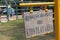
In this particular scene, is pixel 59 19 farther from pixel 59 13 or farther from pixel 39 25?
pixel 39 25

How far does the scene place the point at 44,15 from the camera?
4.58 meters

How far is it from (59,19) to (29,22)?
919 millimetres

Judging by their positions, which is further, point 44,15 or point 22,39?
point 22,39

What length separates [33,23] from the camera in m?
4.34

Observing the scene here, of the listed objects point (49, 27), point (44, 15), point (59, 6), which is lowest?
point (49, 27)

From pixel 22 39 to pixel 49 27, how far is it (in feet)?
7.01

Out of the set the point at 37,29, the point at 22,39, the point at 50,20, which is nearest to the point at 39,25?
the point at 37,29

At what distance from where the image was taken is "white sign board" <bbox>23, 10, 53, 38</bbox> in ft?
14.1

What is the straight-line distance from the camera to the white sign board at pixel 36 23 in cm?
429

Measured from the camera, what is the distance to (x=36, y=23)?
441 cm

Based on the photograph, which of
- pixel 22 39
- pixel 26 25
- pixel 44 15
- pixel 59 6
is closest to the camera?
pixel 59 6

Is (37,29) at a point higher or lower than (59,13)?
lower

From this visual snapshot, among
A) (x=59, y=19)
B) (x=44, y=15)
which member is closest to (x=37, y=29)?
(x=44, y=15)

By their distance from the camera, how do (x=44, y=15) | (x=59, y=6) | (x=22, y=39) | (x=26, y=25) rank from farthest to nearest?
(x=22, y=39)
(x=44, y=15)
(x=26, y=25)
(x=59, y=6)
